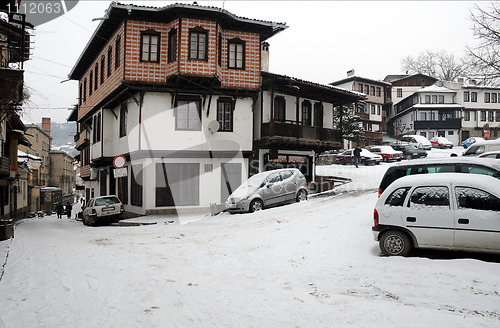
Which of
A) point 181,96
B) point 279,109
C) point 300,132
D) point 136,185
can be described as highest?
point 181,96

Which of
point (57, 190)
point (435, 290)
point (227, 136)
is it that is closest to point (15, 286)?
point (435, 290)

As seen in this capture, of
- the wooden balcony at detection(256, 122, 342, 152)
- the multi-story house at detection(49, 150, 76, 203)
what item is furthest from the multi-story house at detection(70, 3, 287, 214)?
the multi-story house at detection(49, 150, 76, 203)

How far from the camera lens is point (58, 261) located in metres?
9.17

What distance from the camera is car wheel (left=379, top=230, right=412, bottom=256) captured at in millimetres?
8289

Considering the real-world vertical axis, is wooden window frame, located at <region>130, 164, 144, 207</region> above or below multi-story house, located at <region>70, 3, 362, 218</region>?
below

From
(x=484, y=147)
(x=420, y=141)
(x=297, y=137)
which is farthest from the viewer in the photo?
(x=420, y=141)

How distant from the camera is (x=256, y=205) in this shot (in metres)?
17.1

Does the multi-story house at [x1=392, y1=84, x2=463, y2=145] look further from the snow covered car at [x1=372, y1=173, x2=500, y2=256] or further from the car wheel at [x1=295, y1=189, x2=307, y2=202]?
the snow covered car at [x1=372, y1=173, x2=500, y2=256]

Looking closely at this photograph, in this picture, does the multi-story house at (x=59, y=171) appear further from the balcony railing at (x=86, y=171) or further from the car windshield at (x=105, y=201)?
the car windshield at (x=105, y=201)

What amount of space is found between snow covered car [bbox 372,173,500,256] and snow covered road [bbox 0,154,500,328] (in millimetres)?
383

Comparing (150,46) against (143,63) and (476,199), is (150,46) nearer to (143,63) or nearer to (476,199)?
(143,63)

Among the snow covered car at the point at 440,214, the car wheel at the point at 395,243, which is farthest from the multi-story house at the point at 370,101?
the car wheel at the point at 395,243

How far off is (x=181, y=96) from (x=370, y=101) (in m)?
43.8

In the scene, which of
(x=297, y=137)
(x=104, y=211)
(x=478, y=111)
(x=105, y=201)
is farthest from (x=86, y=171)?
(x=478, y=111)
